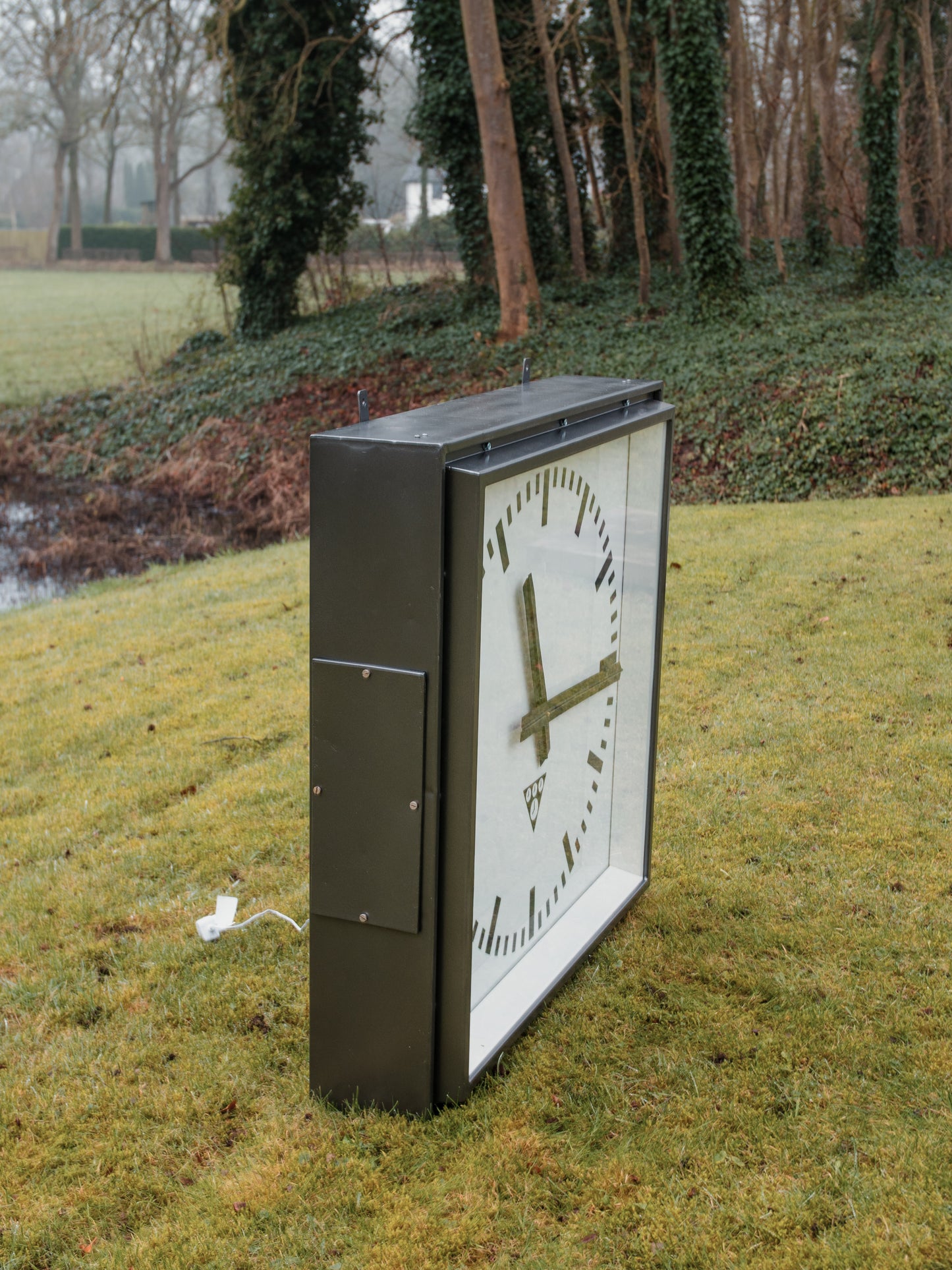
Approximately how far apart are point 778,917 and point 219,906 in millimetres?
1901

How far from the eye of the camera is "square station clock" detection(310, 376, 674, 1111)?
8.06 ft

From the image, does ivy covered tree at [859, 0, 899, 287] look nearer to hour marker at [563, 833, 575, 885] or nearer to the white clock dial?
the white clock dial

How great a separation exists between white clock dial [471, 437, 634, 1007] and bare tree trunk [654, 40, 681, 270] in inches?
570

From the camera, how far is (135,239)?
5500cm

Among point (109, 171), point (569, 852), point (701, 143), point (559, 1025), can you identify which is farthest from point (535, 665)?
point (109, 171)

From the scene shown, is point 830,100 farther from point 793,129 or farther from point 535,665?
point 535,665

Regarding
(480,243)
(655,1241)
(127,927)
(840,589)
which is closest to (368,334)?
(480,243)

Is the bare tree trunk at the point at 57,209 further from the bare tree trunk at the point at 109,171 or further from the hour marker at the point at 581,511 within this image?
the hour marker at the point at 581,511

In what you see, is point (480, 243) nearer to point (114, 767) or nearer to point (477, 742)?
point (114, 767)

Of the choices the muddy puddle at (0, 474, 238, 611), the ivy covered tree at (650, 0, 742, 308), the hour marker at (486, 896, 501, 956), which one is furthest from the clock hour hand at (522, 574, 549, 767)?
the ivy covered tree at (650, 0, 742, 308)

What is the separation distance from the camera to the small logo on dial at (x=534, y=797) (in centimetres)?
307

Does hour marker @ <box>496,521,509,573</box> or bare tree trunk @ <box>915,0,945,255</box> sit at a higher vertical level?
bare tree trunk @ <box>915,0,945,255</box>

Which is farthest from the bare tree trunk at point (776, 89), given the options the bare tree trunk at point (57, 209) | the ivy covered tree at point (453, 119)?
the bare tree trunk at point (57, 209)

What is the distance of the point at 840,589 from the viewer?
24.3 feet
